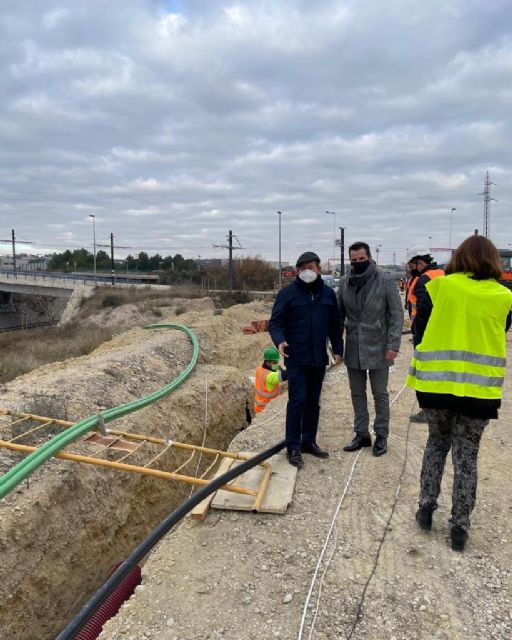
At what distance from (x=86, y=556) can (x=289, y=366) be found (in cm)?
292

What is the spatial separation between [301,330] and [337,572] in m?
2.04

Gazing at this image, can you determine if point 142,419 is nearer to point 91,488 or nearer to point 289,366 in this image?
point 91,488

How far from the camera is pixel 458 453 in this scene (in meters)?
3.28

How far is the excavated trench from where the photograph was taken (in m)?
4.55

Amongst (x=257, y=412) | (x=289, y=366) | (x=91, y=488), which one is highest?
(x=289, y=366)

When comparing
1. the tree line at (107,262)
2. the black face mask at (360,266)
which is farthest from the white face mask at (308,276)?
Answer: the tree line at (107,262)

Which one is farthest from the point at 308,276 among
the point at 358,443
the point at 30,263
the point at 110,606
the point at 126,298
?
the point at 30,263

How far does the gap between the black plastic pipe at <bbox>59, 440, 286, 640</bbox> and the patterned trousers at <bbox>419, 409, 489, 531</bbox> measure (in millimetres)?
1524

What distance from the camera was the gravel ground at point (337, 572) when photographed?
273cm

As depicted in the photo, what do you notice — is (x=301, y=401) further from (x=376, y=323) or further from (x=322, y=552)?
(x=322, y=552)

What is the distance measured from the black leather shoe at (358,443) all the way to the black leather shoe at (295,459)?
60 centimetres

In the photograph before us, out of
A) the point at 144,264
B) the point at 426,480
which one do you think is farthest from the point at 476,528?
the point at 144,264

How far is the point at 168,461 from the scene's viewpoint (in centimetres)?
707

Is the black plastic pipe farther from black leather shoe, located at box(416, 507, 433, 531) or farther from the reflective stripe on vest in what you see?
the reflective stripe on vest
